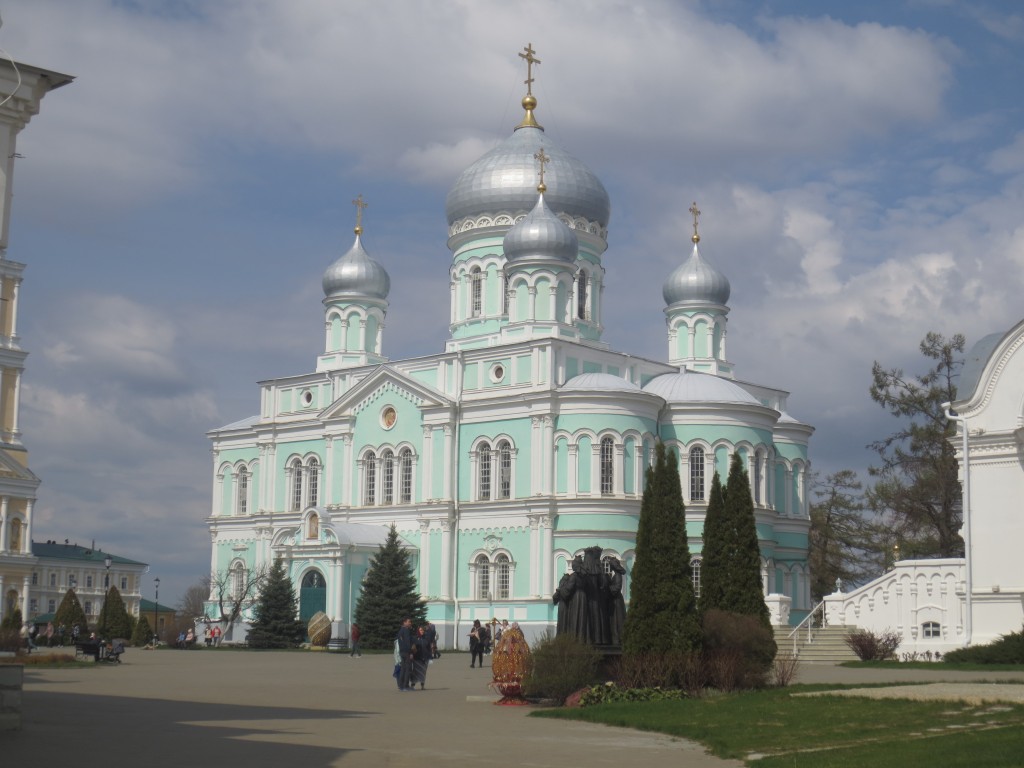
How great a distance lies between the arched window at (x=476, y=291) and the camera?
162ft

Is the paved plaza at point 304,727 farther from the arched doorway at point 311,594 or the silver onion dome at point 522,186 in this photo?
the silver onion dome at point 522,186

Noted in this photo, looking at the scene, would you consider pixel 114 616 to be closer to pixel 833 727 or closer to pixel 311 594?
pixel 311 594

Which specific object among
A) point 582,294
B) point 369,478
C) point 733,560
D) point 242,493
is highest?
point 582,294

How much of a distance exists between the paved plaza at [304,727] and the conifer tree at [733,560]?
2.52 metres

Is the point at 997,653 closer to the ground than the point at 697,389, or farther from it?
closer to the ground

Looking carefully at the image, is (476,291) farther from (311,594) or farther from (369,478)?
(311,594)

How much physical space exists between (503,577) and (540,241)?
11.1m

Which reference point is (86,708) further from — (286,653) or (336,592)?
(336,592)

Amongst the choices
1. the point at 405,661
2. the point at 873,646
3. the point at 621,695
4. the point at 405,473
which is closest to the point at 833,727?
the point at 621,695

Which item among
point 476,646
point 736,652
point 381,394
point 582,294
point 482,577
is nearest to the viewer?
point 736,652

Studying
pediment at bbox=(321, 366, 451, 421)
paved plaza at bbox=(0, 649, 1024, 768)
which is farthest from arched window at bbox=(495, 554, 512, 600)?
paved plaza at bbox=(0, 649, 1024, 768)

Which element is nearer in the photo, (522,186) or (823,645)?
(823,645)

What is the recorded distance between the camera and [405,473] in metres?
47.1

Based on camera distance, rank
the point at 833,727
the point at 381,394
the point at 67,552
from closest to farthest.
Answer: the point at 833,727 < the point at 381,394 < the point at 67,552
